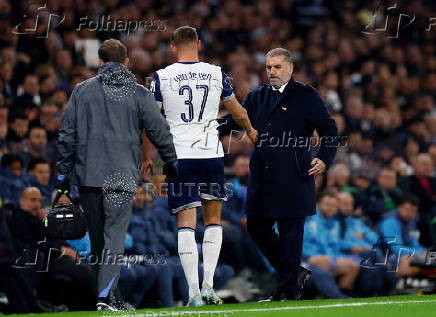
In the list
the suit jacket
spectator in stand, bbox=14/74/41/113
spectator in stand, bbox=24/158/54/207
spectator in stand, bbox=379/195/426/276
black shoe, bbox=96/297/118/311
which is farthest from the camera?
spectator in stand, bbox=14/74/41/113

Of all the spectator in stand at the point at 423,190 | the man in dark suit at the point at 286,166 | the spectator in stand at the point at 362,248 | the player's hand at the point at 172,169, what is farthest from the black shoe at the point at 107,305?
the spectator in stand at the point at 423,190

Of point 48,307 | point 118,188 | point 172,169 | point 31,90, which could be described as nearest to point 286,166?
point 172,169

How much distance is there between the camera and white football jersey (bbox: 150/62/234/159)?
7699 millimetres

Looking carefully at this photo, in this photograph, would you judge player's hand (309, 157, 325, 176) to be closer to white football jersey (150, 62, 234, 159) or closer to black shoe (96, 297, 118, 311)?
white football jersey (150, 62, 234, 159)

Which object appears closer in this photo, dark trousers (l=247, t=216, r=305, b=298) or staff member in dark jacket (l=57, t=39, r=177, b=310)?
staff member in dark jacket (l=57, t=39, r=177, b=310)

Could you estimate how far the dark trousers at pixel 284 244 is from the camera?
8.09 m

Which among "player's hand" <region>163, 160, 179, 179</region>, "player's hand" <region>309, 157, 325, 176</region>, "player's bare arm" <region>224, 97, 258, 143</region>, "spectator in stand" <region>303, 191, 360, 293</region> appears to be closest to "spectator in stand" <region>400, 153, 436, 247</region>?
"spectator in stand" <region>303, 191, 360, 293</region>

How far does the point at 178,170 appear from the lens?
7.80 metres

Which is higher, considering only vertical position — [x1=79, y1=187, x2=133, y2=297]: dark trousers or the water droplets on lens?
the water droplets on lens

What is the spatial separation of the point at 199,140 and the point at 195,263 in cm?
95

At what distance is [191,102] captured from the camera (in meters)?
7.73

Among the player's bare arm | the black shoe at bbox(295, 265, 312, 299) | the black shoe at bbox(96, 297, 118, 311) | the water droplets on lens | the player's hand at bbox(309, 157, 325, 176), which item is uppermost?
the player's bare arm

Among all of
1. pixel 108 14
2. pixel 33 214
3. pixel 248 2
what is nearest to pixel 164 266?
pixel 33 214

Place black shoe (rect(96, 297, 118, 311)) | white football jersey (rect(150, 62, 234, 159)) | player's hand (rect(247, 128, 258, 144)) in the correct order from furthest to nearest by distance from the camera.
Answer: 1. player's hand (rect(247, 128, 258, 144))
2. white football jersey (rect(150, 62, 234, 159))
3. black shoe (rect(96, 297, 118, 311))
